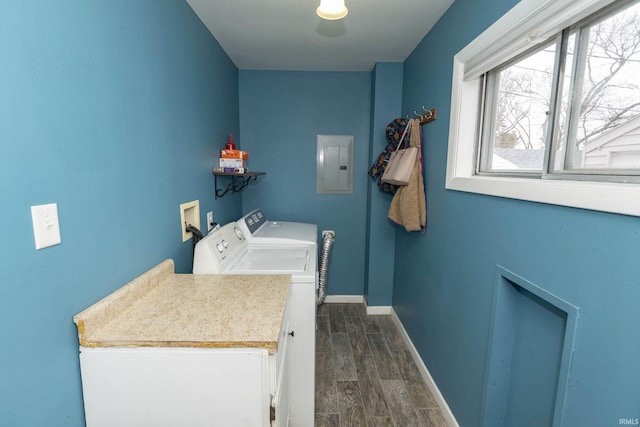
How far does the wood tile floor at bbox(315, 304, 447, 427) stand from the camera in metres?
1.66

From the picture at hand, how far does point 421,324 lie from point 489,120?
1.41 m

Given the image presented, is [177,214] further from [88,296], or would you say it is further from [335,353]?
[335,353]

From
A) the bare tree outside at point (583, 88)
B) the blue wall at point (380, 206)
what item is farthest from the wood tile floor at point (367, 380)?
the bare tree outside at point (583, 88)

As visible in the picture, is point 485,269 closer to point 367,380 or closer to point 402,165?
point 402,165

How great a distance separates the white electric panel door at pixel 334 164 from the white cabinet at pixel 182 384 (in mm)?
2228

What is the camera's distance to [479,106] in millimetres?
1543

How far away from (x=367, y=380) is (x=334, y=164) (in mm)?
1892

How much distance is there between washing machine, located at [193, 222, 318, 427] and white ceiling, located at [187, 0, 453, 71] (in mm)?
1358

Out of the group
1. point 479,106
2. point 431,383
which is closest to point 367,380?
point 431,383

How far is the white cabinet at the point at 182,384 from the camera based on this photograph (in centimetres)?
83

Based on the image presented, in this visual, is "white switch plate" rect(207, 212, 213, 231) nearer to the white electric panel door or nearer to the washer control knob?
the washer control knob

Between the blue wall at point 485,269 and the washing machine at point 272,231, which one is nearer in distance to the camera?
the blue wall at point 485,269

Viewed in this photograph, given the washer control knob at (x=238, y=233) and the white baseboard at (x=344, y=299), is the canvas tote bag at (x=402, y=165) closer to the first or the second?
the washer control knob at (x=238, y=233)

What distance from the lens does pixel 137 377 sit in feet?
2.75
